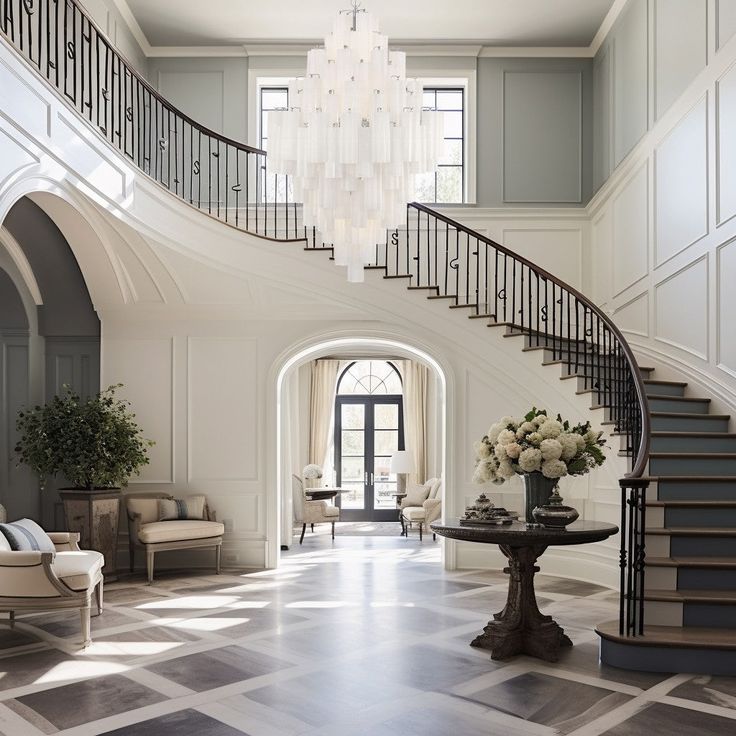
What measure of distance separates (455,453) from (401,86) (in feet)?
14.4

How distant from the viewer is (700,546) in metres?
5.67

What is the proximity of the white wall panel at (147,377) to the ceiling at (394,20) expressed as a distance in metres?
4.03

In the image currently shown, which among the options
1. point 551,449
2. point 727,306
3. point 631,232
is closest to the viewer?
point 551,449

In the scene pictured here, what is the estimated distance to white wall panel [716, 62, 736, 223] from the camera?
6.84m

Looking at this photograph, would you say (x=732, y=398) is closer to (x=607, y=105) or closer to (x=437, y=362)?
(x=437, y=362)

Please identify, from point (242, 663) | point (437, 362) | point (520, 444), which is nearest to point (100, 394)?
point (437, 362)

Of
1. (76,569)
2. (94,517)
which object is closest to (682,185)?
(76,569)

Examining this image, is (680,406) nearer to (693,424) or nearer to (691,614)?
(693,424)

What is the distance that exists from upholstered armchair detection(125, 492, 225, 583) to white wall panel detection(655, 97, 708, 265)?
5.38 meters

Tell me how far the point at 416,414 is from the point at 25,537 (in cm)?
986

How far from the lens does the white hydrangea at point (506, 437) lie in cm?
553

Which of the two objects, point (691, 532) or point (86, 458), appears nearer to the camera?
point (691, 532)

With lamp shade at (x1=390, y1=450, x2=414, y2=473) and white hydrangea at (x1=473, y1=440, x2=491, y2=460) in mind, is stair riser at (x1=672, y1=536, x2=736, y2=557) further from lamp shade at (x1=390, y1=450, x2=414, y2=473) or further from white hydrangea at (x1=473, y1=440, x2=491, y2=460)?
lamp shade at (x1=390, y1=450, x2=414, y2=473)

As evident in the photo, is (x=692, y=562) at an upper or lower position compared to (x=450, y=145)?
lower
